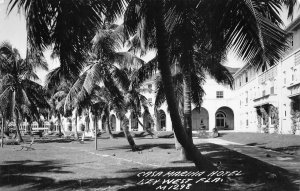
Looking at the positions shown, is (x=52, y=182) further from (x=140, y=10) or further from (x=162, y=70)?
(x=140, y=10)

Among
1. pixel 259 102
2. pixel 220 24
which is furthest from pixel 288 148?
pixel 259 102

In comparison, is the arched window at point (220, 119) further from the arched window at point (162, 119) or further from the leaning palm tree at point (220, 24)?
the leaning palm tree at point (220, 24)

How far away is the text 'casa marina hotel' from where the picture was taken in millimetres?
25031

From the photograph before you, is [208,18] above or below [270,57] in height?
above

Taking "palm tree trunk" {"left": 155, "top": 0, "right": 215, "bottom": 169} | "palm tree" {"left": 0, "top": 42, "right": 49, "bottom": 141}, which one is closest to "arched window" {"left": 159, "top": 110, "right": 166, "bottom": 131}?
"palm tree" {"left": 0, "top": 42, "right": 49, "bottom": 141}

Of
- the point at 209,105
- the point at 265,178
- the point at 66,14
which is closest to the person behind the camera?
the point at 66,14

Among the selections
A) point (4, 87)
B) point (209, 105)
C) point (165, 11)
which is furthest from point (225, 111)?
point (165, 11)

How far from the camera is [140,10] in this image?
24.7 ft

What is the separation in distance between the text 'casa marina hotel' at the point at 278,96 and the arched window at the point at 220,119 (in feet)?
26.4

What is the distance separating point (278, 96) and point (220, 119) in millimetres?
22234

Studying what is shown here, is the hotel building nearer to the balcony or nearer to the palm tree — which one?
the balcony

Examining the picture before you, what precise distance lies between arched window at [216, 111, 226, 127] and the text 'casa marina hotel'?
8056mm

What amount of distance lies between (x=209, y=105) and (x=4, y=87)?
99.7ft

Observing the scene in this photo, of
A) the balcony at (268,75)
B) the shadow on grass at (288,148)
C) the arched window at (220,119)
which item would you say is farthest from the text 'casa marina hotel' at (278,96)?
the arched window at (220,119)
